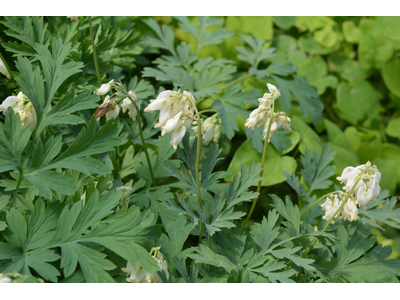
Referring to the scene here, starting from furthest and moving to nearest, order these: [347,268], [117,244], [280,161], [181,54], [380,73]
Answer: [380,73] < [181,54] < [280,161] < [347,268] < [117,244]

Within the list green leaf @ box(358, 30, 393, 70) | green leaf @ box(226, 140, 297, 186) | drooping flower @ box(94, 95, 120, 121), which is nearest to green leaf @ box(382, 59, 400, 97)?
green leaf @ box(358, 30, 393, 70)

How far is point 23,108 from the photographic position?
3.67ft

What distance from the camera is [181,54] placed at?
5.80 feet

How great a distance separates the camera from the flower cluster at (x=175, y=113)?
0.97m

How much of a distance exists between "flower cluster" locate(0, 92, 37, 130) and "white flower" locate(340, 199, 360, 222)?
110 centimetres

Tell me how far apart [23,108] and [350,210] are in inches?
45.4

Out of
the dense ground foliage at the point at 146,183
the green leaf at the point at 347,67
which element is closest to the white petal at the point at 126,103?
the dense ground foliage at the point at 146,183

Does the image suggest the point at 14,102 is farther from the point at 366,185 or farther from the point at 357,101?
the point at 357,101

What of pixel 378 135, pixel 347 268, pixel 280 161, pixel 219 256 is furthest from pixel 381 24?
pixel 219 256

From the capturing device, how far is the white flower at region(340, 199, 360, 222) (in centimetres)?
108

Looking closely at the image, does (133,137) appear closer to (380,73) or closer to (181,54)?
(181,54)

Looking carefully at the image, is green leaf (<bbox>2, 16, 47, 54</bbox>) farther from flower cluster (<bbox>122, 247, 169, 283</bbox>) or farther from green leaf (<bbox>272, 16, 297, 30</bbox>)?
green leaf (<bbox>272, 16, 297, 30</bbox>)

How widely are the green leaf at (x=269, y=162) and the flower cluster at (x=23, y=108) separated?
919 mm

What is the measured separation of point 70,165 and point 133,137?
0.41 metres
